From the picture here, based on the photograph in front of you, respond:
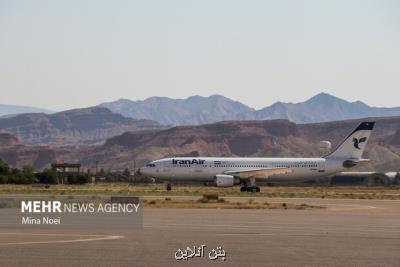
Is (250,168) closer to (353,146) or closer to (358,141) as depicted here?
(353,146)

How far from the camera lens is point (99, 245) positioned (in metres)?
20.2

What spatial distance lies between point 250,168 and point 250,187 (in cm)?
276

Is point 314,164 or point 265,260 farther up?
point 314,164

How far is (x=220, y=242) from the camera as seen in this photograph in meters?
21.5

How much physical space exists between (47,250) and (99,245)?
1.60 m

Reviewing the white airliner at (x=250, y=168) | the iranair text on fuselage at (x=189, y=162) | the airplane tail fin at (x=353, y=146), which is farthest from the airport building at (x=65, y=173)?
the airplane tail fin at (x=353, y=146)

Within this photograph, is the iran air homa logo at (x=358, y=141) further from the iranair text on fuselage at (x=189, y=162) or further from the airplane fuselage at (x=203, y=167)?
the iranair text on fuselage at (x=189, y=162)

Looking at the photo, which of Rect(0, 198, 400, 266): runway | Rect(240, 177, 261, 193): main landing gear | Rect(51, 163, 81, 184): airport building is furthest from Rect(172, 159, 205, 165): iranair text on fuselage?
Rect(0, 198, 400, 266): runway

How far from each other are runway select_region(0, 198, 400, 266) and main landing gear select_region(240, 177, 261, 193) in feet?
118

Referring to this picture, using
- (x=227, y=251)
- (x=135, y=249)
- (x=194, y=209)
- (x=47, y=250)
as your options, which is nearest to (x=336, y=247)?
(x=227, y=251)

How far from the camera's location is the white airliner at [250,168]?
6931cm

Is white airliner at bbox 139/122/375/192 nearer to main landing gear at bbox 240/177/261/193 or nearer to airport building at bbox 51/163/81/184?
main landing gear at bbox 240/177/261/193

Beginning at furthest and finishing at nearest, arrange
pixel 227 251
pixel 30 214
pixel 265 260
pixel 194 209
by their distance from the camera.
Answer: pixel 194 209 → pixel 30 214 → pixel 227 251 → pixel 265 260

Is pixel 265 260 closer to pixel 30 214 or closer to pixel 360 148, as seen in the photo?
pixel 30 214
